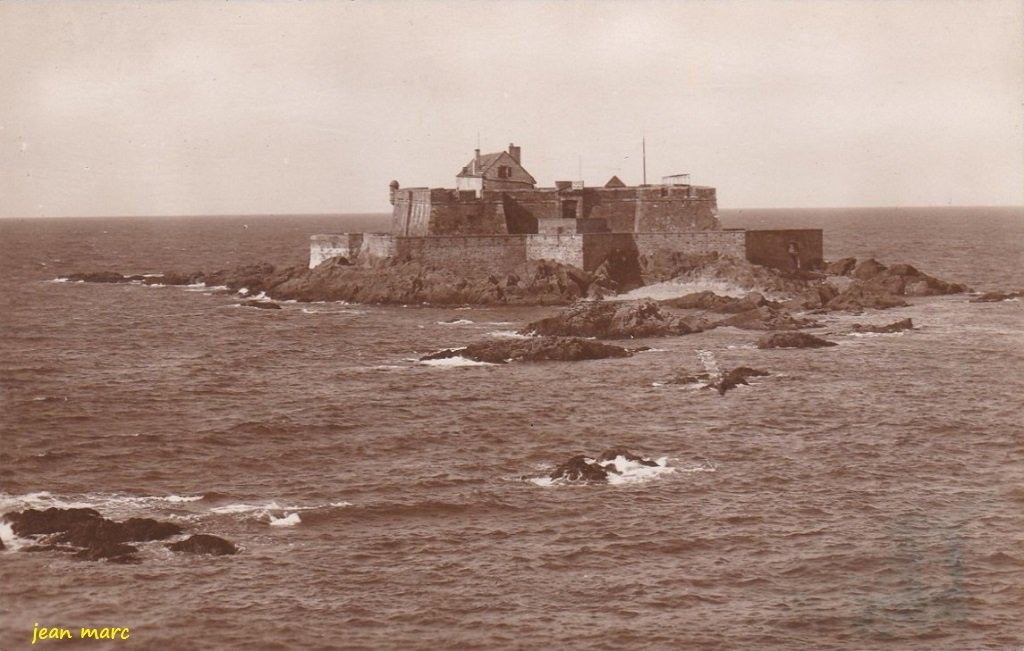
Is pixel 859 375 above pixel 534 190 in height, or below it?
below

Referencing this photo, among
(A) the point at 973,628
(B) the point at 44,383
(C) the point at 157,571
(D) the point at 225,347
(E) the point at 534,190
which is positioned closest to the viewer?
(A) the point at 973,628

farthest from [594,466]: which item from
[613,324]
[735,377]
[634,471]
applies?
[613,324]

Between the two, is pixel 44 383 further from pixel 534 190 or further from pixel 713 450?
pixel 534 190

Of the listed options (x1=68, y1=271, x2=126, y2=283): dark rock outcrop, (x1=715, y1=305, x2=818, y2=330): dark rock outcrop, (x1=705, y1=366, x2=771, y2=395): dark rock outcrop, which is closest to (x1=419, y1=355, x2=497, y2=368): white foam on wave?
(x1=705, y1=366, x2=771, y2=395): dark rock outcrop

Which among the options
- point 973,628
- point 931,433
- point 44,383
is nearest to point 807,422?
point 931,433

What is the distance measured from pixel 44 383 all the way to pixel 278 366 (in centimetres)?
848

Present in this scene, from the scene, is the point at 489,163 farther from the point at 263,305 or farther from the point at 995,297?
the point at 995,297

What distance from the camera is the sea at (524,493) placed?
72.0 ft

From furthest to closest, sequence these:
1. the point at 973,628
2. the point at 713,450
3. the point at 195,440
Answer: the point at 195,440
the point at 713,450
the point at 973,628

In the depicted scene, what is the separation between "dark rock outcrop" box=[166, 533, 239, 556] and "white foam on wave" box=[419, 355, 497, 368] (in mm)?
22345

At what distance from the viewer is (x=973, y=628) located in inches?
854

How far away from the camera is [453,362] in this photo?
47906mm

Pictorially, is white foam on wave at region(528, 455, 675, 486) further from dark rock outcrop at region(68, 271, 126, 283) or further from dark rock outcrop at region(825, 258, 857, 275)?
dark rock outcrop at region(68, 271, 126, 283)

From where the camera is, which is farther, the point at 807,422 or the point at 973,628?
the point at 807,422
